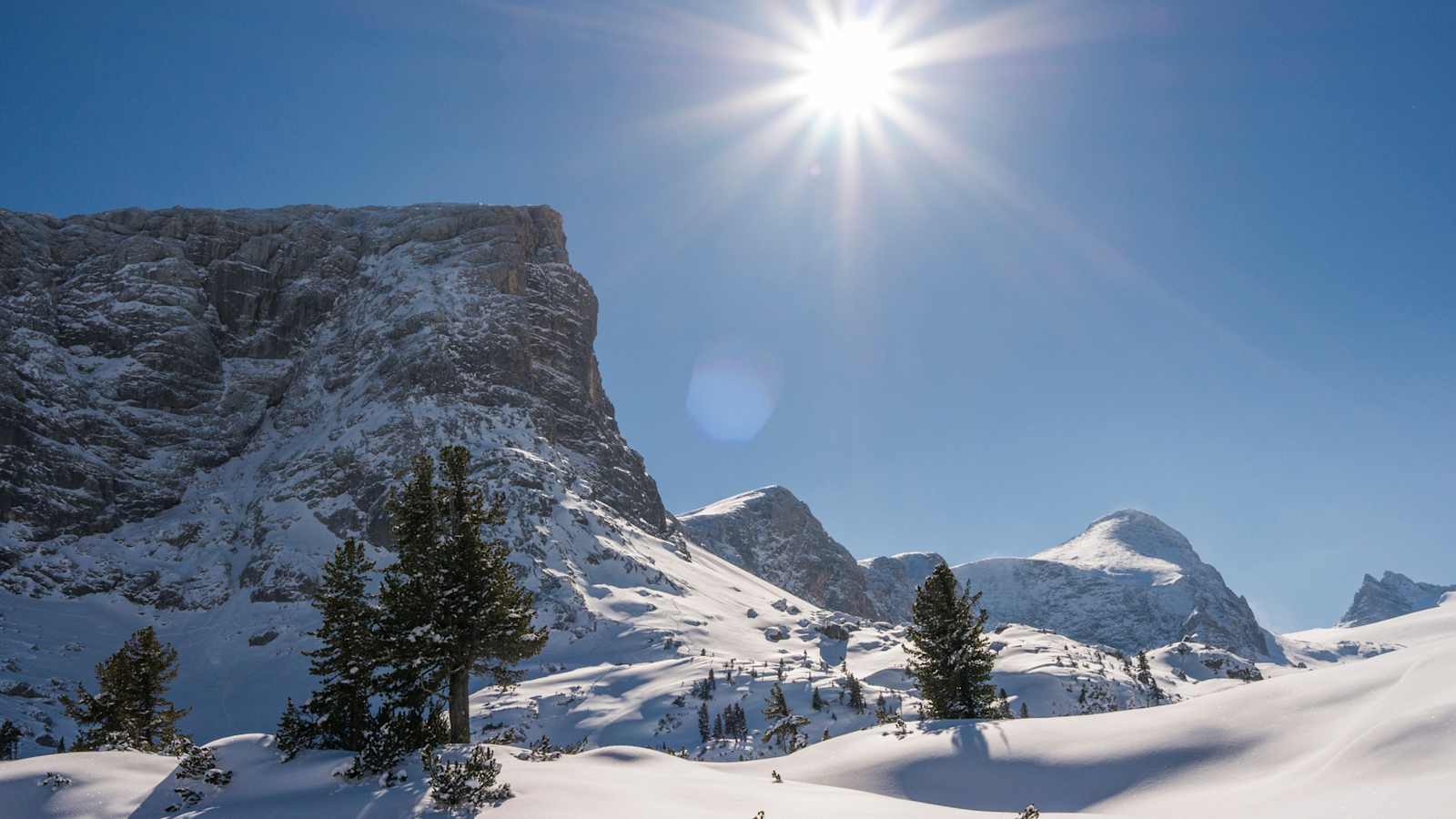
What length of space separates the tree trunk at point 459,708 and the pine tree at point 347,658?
6.59ft

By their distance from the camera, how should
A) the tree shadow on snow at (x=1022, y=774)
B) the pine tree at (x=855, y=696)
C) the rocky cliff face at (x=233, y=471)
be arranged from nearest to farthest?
the tree shadow on snow at (x=1022, y=774), the pine tree at (x=855, y=696), the rocky cliff face at (x=233, y=471)

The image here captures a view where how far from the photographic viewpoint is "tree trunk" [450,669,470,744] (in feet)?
64.7

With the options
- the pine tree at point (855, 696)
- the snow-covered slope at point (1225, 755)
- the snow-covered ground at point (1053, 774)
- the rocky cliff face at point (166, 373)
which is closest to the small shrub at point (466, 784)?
the snow-covered ground at point (1053, 774)

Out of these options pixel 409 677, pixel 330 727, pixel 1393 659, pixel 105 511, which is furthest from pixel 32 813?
pixel 105 511

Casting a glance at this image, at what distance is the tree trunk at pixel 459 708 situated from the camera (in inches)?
776

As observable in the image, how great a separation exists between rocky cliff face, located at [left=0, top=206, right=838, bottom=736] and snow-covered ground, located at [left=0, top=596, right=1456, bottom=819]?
345 ft

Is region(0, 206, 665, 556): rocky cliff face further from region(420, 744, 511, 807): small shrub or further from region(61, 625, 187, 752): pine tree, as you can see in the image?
region(420, 744, 511, 807): small shrub

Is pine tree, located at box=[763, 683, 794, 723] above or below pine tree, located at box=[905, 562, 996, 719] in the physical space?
below

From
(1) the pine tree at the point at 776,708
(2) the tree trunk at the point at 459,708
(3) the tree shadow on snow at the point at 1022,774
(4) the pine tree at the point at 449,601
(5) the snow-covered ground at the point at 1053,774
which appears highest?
(4) the pine tree at the point at 449,601

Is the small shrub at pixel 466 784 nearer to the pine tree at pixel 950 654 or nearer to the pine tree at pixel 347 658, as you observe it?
the pine tree at pixel 347 658

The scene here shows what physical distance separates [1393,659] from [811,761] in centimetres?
1284

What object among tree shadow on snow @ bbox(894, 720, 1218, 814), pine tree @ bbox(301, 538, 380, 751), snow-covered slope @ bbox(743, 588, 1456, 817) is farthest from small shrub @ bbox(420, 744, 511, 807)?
tree shadow on snow @ bbox(894, 720, 1218, 814)

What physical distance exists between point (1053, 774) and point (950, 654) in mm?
20168

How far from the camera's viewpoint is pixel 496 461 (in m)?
161
